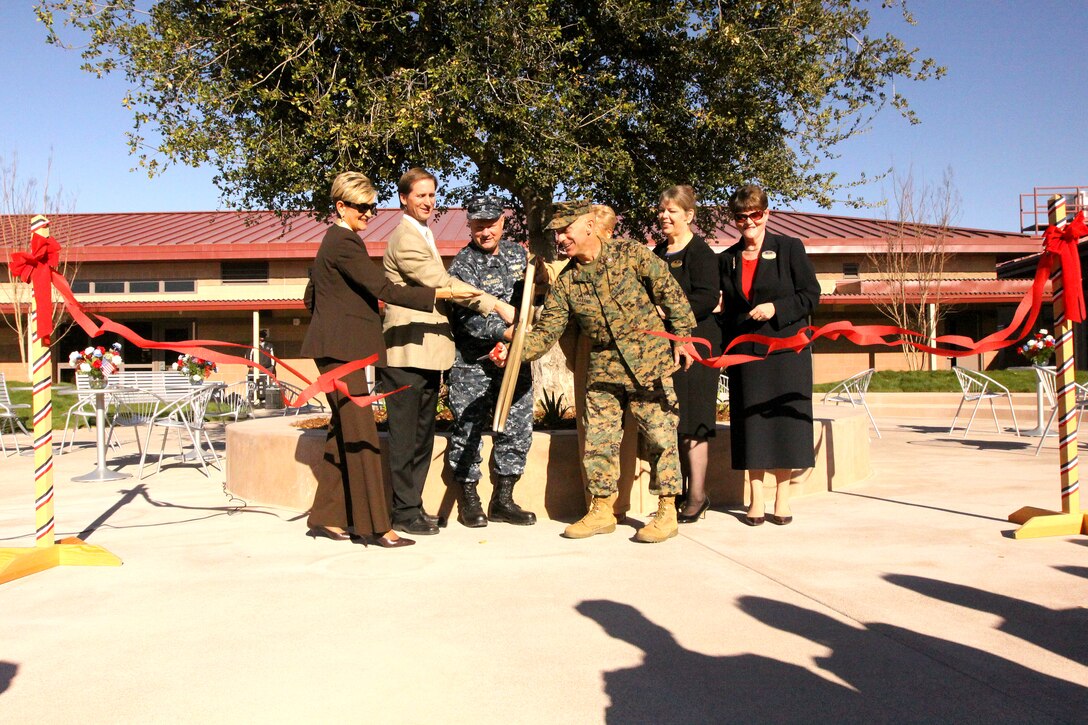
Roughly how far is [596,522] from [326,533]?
1615 millimetres

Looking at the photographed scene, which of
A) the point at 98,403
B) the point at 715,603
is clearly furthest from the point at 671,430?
the point at 98,403

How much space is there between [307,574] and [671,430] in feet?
6.96

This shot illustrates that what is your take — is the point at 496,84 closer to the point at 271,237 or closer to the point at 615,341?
the point at 615,341

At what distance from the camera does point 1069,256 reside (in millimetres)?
5020

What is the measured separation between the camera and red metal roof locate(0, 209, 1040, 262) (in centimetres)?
2741

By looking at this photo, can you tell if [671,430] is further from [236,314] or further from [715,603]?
[236,314]

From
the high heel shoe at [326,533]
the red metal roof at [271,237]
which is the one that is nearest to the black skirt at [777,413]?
the high heel shoe at [326,533]

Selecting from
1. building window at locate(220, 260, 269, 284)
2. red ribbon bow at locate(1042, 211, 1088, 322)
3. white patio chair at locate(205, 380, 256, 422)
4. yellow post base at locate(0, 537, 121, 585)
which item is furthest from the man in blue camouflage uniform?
building window at locate(220, 260, 269, 284)

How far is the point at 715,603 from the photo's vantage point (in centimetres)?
365

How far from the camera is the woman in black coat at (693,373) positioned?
5.48 m

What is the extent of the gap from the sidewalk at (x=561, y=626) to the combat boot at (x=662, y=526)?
12 centimetres

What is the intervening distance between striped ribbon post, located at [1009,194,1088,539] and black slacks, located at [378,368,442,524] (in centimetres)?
332

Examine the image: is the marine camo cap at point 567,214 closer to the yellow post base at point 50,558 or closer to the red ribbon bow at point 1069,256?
the red ribbon bow at point 1069,256

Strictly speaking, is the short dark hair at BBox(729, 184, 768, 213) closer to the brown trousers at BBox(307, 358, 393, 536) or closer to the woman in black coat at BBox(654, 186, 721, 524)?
the woman in black coat at BBox(654, 186, 721, 524)
